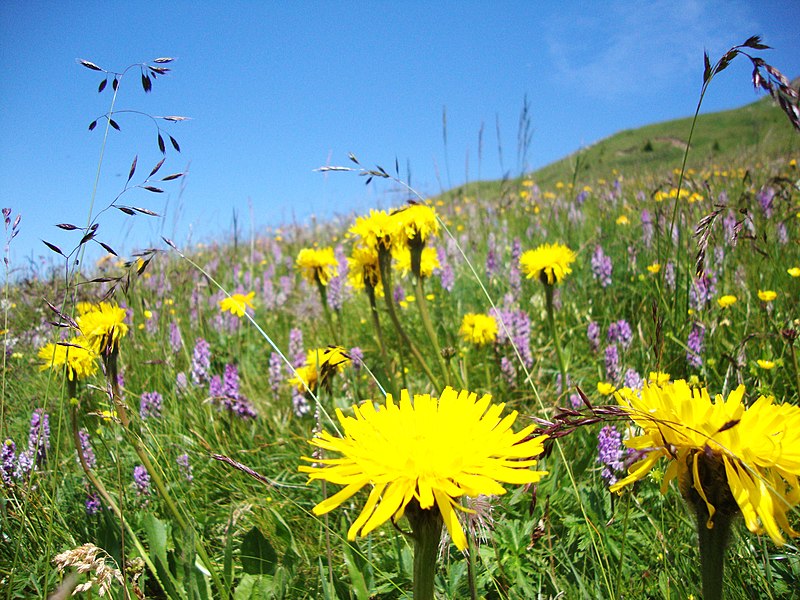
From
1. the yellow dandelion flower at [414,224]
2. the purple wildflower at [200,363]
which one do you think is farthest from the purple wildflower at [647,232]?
the purple wildflower at [200,363]

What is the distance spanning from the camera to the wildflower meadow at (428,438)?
29.0 inches

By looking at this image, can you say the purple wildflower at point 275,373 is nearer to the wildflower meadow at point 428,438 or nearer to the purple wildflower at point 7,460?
the wildflower meadow at point 428,438

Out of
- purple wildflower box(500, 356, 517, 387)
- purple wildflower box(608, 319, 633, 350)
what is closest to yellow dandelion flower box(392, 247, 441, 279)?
purple wildflower box(500, 356, 517, 387)

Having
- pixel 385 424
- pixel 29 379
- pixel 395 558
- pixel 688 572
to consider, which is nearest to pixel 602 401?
pixel 688 572

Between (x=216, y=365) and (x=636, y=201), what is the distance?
4.41 m

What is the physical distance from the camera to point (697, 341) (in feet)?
6.84

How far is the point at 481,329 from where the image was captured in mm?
2668

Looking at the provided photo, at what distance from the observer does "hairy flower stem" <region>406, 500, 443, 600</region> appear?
2.39ft

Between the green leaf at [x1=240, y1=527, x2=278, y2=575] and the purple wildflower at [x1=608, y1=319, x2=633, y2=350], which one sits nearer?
the green leaf at [x1=240, y1=527, x2=278, y2=575]

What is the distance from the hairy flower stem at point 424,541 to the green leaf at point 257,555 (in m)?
0.77

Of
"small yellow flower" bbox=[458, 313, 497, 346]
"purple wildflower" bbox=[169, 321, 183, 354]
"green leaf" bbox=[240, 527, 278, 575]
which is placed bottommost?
"green leaf" bbox=[240, 527, 278, 575]

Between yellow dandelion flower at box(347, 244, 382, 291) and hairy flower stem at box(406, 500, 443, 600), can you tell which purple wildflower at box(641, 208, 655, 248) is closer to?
yellow dandelion flower at box(347, 244, 382, 291)

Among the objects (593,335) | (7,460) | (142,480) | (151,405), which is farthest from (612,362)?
(7,460)

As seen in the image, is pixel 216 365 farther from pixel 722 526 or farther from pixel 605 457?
pixel 722 526
